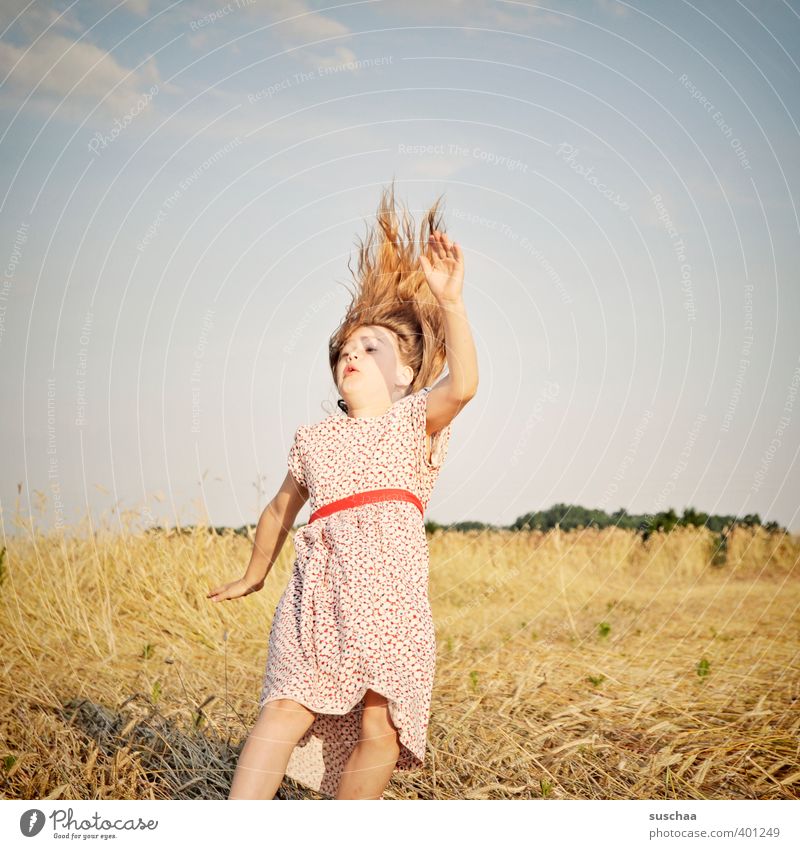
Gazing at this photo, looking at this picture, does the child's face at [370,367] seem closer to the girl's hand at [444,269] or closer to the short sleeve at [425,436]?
the short sleeve at [425,436]

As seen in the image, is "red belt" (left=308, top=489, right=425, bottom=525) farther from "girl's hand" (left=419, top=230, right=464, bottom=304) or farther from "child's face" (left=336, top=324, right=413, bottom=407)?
"girl's hand" (left=419, top=230, right=464, bottom=304)

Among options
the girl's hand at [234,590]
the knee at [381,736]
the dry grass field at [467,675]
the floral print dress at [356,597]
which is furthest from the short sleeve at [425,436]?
the dry grass field at [467,675]

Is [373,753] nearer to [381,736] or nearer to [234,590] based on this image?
[381,736]

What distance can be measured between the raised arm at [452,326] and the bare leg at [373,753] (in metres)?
0.80

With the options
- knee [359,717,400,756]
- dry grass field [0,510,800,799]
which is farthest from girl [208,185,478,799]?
dry grass field [0,510,800,799]

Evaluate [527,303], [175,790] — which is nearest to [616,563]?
[527,303]

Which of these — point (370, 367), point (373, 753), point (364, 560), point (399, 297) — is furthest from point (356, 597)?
point (399, 297)

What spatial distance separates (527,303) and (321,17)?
1295 millimetres

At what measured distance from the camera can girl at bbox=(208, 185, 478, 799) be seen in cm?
240

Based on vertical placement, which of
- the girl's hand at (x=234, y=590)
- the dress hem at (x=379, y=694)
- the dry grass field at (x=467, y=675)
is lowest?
the dry grass field at (x=467, y=675)

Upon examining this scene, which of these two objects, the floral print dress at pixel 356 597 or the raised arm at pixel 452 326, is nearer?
the floral print dress at pixel 356 597

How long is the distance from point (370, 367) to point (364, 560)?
625mm

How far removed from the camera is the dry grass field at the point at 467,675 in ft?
9.96

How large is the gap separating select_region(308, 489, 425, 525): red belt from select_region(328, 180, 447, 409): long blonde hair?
435mm
